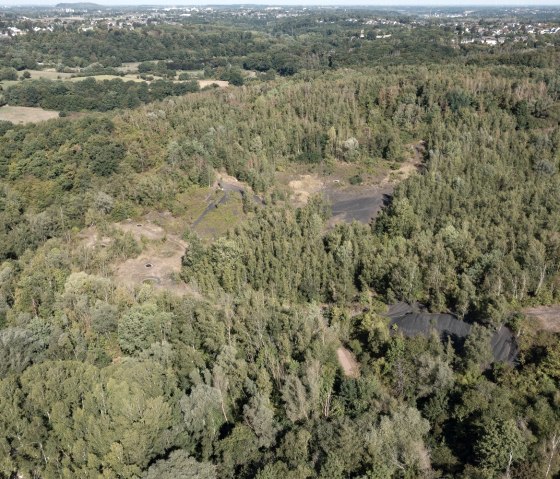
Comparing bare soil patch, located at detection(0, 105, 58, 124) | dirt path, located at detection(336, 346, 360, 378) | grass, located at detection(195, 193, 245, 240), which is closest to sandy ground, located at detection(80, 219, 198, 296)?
grass, located at detection(195, 193, 245, 240)

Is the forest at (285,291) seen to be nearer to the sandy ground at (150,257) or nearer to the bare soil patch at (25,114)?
the sandy ground at (150,257)

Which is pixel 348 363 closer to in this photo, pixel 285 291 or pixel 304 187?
pixel 285 291

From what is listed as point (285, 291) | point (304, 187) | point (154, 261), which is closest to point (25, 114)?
point (304, 187)

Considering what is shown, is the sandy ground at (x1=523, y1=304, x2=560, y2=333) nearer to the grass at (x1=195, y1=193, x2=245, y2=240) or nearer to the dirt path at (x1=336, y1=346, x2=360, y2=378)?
the dirt path at (x1=336, y1=346, x2=360, y2=378)

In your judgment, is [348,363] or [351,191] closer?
[348,363]

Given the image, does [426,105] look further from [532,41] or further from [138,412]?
[532,41]

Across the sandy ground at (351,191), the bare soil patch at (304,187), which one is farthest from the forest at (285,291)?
the sandy ground at (351,191)

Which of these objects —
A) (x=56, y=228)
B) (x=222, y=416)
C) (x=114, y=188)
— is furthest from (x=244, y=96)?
(x=222, y=416)

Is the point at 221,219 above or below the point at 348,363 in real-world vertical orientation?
above
